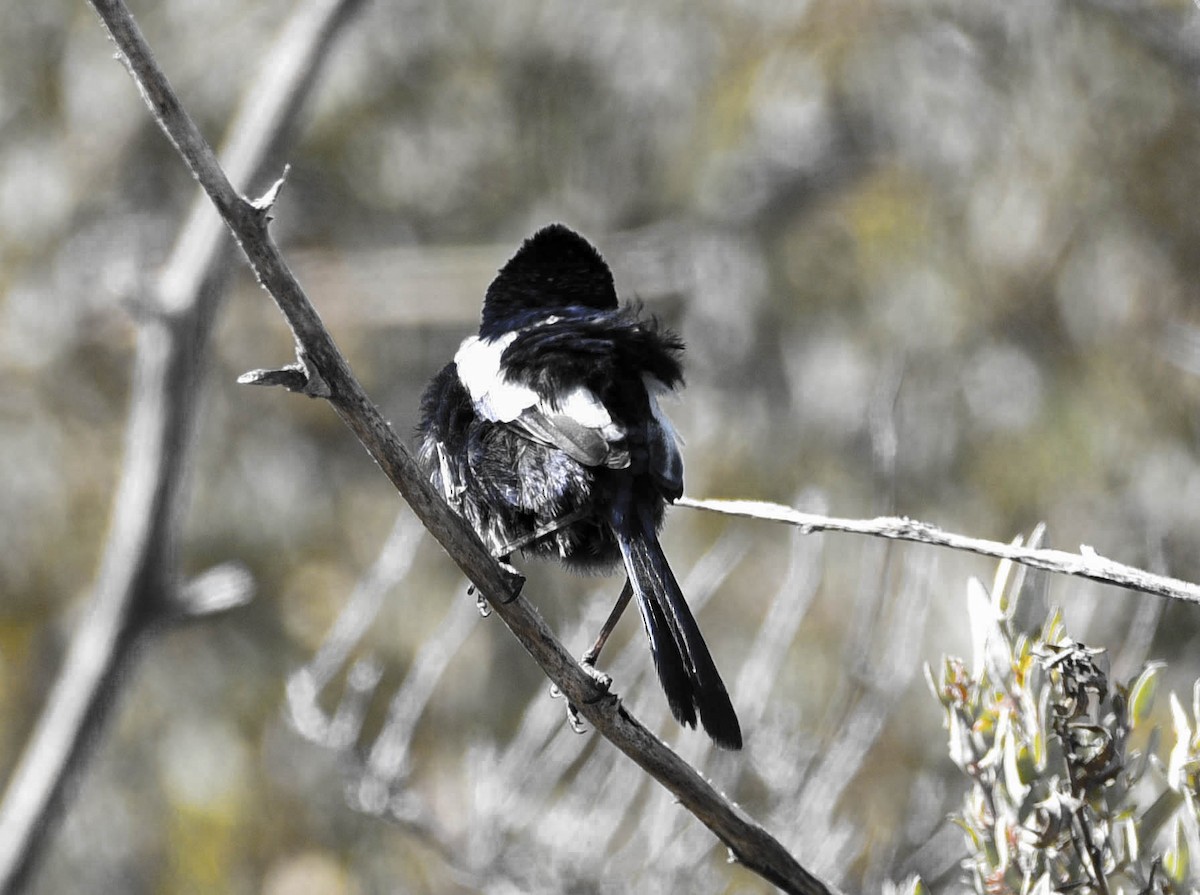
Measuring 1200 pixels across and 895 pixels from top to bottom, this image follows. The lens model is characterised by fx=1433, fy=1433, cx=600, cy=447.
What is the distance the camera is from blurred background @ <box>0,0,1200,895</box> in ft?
18.6

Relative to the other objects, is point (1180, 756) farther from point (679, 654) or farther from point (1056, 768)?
point (679, 654)

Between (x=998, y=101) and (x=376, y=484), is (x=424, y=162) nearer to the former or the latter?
(x=376, y=484)

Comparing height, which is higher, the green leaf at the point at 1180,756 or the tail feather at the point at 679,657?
the green leaf at the point at 1180,756

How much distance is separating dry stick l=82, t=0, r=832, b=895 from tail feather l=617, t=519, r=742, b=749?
0.23m

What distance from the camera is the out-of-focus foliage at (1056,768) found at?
1.92 metres

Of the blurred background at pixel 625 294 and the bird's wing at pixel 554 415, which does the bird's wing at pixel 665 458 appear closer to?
the bird's wing at pixel 554 415

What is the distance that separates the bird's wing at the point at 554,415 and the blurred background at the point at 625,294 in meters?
2.23

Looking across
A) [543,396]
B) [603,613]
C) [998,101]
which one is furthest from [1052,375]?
[543,396]

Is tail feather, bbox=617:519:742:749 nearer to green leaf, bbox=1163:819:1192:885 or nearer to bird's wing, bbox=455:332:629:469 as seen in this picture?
bird's wing, bbox=455:332:629:469

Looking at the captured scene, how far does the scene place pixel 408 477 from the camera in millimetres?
2020

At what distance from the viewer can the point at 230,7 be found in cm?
756

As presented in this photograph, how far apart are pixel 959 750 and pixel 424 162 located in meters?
6.01

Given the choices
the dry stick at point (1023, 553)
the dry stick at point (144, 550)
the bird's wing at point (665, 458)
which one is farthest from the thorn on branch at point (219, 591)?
the dry stick at point (1023, 553)

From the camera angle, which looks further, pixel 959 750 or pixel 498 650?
pixel 498 650
